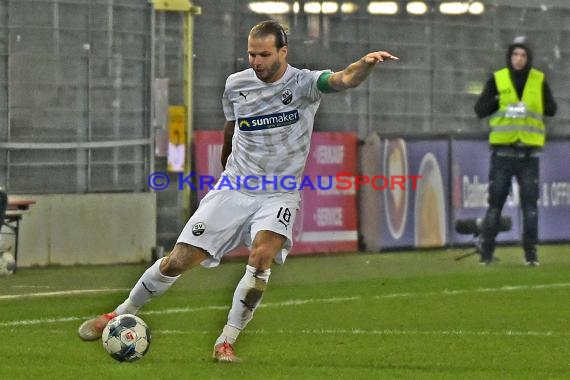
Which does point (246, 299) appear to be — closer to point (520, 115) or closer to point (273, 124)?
point (273, 124)

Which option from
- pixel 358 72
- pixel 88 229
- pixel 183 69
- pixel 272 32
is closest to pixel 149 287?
pixel 272 32

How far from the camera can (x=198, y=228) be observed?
30.3 ft

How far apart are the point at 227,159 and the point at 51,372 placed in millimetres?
1733

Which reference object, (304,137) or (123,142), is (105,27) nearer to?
(123,142)

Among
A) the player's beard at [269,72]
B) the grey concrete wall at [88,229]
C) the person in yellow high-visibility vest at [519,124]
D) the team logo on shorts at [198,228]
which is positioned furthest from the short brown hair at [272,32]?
the grey concrete wall at [88,229]

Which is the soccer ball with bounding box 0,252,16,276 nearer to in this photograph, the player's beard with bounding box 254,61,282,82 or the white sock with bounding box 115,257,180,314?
the white sock with bounding box 115,257,180,314

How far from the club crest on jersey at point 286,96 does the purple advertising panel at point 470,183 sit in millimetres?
11160

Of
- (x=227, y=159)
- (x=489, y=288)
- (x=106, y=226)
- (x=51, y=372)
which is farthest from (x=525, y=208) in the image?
(x=51, y=372)

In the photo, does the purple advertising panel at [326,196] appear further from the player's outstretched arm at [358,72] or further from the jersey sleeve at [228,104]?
the player's outstretched arm at [358,72]

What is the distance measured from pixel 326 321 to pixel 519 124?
19.7 ft

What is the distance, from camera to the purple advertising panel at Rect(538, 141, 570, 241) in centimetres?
2130

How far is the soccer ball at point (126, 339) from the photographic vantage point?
347 inches

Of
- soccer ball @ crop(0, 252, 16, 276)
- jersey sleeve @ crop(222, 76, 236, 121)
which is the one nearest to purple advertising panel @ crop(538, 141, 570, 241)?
soccer ball @ crop(0, 252, 16, 276)

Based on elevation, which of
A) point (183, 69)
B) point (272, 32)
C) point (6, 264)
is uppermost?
point (183, 69)
